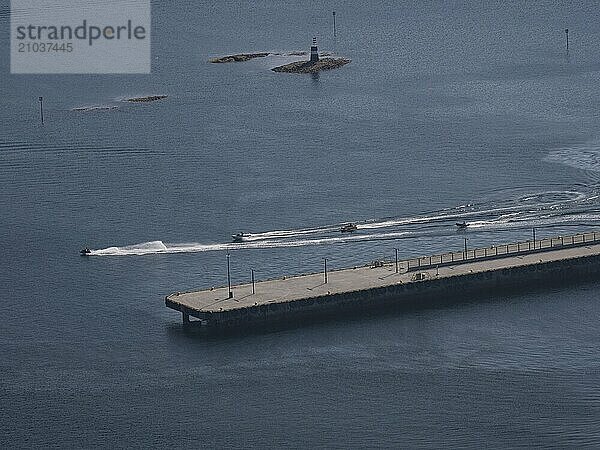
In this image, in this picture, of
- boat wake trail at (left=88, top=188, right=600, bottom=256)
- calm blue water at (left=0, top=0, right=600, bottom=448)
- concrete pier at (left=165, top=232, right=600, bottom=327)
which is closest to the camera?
calm blue water at (left=0, top=0, right=600, bottom=448)

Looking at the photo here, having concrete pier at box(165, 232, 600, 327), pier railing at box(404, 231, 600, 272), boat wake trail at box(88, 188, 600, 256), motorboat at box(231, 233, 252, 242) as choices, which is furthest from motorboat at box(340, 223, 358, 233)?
concrete pier at box(165, 232, 600, 327)

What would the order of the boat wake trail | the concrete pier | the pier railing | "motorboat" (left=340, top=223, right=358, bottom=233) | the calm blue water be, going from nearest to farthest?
the calm blue water < the concrete pier < the pier railing < the boat wake trail < "motorboat" (left=340, top=223, right=358, bottom=233)

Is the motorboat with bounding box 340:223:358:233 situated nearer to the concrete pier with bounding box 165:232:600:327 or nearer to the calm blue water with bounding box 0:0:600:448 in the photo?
the calm blue water with bounding box 0:0:600:448

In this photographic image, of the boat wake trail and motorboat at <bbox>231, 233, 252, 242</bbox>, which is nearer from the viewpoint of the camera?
the boat wake trail

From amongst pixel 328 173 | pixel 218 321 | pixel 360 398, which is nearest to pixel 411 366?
pixel 360 398

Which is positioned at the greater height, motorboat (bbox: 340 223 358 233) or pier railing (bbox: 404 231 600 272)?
motorboat (bbox: 340 223 358 233)

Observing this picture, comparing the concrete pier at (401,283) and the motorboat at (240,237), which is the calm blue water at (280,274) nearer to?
the motorboat at (240,237)

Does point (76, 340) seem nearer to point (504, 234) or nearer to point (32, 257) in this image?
point (32, 257)

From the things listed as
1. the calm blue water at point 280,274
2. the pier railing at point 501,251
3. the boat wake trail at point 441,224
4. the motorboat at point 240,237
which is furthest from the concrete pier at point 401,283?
the motorboat at point 240,237
